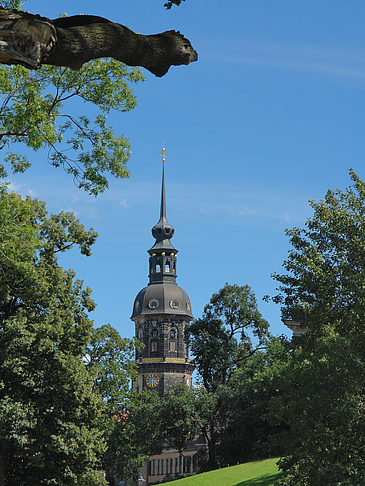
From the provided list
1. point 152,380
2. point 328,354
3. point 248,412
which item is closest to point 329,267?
point 328,354

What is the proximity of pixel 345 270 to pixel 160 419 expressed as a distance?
44638 mm

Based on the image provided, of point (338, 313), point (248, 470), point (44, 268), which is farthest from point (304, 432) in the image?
point (248, 470)

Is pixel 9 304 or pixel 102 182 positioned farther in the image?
pixel 9 304

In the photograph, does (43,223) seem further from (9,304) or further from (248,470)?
(248,470)

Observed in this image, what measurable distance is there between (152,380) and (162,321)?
10630mm

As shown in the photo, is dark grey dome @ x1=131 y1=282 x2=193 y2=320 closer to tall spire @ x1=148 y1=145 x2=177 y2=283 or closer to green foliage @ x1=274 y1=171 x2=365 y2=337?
tall spire @ x1=148 y1=145 x2=177 y2=283

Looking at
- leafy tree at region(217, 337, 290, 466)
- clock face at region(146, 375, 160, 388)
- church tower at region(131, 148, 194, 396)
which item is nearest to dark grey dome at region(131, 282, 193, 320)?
church tower at region(131, 148, 194, 396)

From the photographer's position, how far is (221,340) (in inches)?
2685

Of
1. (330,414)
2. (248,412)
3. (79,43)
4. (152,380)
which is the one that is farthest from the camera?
(152,380)

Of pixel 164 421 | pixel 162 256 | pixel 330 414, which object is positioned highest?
pixel 162 256

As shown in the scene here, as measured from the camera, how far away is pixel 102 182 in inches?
653

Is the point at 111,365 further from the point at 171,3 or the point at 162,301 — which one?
the point at 162,301

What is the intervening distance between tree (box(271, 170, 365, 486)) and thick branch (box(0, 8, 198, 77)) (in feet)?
50.0

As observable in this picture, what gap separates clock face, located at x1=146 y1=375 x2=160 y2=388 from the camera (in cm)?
12162
